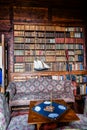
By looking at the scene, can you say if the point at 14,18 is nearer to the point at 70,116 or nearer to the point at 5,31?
the point at 5,31

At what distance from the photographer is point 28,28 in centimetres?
473

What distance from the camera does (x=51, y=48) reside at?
4840 mm

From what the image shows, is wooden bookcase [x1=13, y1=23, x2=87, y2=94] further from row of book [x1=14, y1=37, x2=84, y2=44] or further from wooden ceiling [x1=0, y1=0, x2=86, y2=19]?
wooden ceiling [x1=0, y1=0, x2=86, y2=19]

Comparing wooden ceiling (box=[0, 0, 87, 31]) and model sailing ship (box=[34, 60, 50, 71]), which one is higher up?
wooden ceiling (box=[0, 0, 87, 31])

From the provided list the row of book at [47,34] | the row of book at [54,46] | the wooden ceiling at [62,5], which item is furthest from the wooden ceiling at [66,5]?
the row of book at [54,46]

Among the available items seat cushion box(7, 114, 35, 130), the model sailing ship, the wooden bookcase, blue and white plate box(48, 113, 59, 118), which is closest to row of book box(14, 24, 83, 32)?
the wooden bookcase

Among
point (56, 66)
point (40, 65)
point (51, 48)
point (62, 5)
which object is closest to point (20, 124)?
point (40, 65)

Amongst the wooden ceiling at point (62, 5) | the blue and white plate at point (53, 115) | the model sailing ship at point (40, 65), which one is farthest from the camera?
the wooden ceiling at point (62, 5)

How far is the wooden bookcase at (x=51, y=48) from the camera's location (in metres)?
4.72

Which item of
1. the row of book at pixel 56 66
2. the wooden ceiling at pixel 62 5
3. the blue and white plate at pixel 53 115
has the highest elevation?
the wooden ceiling at pixel 62 5

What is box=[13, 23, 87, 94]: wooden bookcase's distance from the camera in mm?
4719

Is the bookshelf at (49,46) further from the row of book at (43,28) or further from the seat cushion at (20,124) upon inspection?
the seat cushion at (20,124)

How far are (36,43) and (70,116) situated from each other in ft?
10.1

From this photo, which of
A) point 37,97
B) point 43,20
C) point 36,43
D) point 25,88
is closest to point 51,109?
point 37,97
